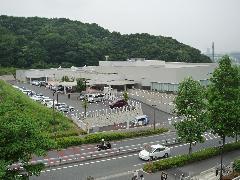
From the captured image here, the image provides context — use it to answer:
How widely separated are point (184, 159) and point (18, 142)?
14.7 metres

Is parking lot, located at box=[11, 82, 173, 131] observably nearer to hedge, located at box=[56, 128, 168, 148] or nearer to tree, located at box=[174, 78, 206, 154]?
hedge, located at box=[56, 128, 168, 148]

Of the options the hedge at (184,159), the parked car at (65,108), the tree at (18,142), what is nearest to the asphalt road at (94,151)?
the hedge at (184,159)

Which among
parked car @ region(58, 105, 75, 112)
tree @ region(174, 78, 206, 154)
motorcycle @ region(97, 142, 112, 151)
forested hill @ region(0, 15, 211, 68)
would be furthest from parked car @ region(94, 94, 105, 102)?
forested hill @ region(0, 15, 211, 68)

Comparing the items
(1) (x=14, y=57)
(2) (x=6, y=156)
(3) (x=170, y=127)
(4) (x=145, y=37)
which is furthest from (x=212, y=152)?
(4) (x=145, y=37)

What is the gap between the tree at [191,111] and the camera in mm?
27531

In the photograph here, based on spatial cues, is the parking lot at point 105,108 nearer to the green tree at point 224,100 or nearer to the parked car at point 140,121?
the parked car at point 140,121

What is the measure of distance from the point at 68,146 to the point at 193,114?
Answer: 977 cm

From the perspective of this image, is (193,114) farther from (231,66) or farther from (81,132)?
(81,132)

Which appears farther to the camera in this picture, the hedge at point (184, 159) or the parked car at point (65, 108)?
the parked car at point (65, 108)

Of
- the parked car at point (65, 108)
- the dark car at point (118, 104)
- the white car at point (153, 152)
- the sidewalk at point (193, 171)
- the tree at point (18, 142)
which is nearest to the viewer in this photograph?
the tree at point (18, 142)

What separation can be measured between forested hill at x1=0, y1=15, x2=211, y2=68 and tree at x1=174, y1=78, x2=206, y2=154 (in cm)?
6007

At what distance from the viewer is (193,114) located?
27.7 meters

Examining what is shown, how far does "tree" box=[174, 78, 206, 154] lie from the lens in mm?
27531

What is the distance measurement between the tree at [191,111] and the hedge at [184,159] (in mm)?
885
